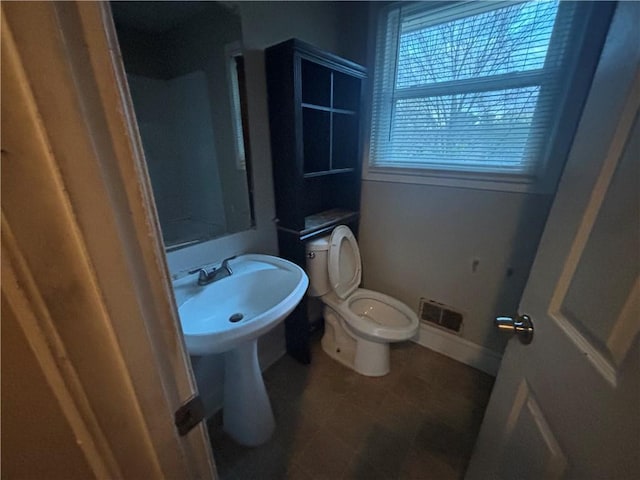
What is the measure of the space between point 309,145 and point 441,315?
1.32 metres

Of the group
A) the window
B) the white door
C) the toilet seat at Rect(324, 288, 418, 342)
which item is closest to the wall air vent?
the toilet seat at Rect(324, 288, 418, 342)

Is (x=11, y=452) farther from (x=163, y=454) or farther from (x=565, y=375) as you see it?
(x=565, y=375)

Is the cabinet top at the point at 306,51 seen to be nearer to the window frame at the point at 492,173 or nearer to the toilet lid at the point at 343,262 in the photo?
the window frame at the point at 492,173

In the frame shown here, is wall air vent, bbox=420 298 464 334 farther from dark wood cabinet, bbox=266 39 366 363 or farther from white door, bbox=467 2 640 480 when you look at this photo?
white door, bbox=467 2 640 480

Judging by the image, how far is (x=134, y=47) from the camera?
87cm

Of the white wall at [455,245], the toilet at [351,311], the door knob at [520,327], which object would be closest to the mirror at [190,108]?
the toilet at [351,311]

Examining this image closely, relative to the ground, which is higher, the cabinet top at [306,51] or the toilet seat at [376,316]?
the cabinet top at [306,51]

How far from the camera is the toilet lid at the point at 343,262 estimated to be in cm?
151

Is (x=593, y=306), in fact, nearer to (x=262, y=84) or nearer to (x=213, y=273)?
(x=213, y=273)

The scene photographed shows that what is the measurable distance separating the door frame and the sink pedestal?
0.79m

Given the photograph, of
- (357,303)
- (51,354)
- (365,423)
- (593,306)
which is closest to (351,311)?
(357,303)

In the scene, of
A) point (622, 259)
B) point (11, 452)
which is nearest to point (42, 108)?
point (11, 452)

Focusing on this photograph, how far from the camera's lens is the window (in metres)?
1.16

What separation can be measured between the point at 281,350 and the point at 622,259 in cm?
163
